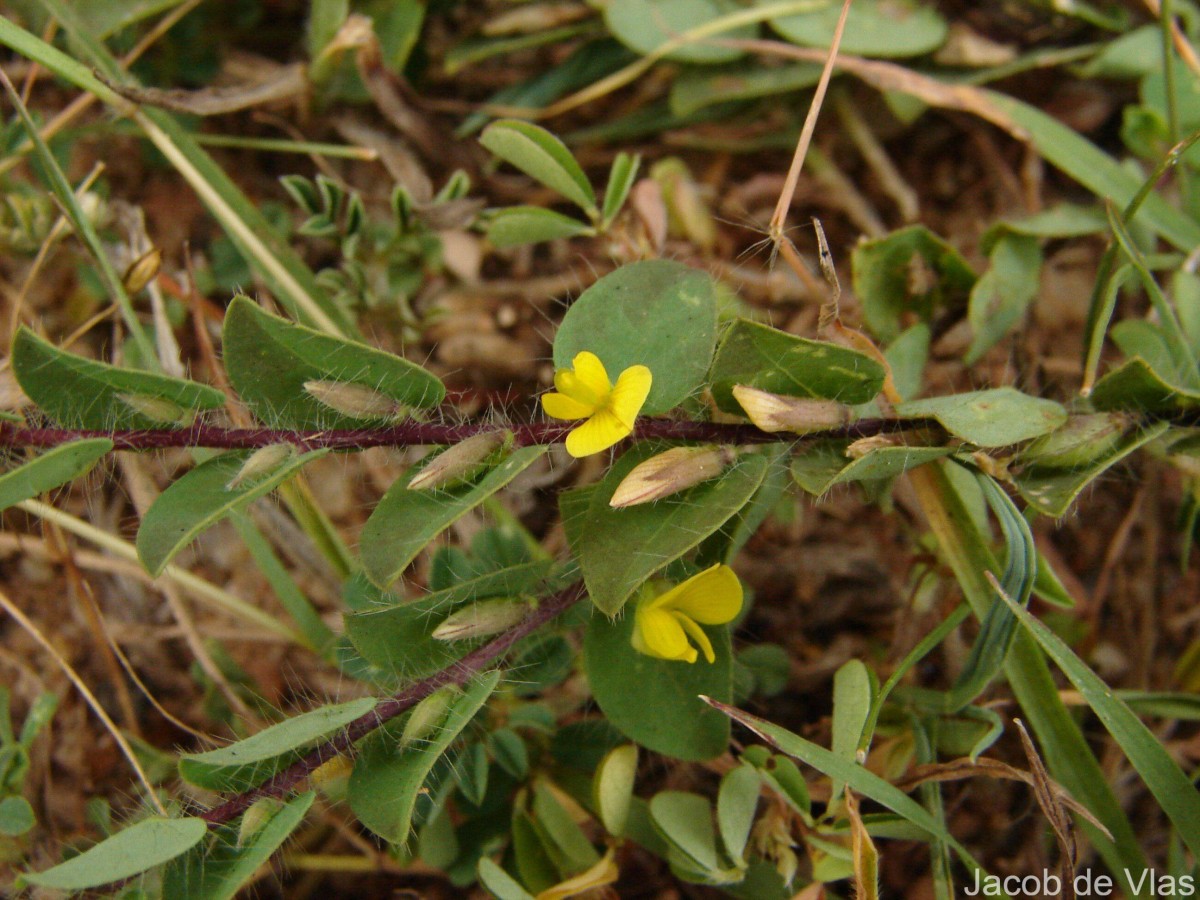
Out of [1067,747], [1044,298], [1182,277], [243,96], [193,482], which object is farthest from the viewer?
[1044,298]

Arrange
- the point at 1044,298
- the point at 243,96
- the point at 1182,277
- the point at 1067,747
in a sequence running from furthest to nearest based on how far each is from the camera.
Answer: the point at 1044,298, the point at 243,96, the point at 1182,277, the point at 1067,747

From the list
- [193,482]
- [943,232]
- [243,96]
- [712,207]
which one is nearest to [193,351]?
[243,96]

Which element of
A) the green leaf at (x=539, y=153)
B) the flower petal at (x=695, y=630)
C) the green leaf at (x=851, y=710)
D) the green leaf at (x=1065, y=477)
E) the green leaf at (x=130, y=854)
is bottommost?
the green leaf at (x=851, y=710)

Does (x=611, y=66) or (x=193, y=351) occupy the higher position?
(x=611, y=66)

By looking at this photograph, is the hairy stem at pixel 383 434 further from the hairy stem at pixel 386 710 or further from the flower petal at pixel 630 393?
the hairy stem at pixel 386 710

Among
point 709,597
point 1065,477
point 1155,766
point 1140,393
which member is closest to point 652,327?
point 709,597

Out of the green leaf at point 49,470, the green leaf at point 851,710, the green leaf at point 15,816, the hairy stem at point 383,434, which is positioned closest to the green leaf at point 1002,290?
the hairy stem at point 383,434

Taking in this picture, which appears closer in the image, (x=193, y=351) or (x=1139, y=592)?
(x=1139, y=592)

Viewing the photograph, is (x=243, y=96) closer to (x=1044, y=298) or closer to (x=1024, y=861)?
(x=1044, y=298)
